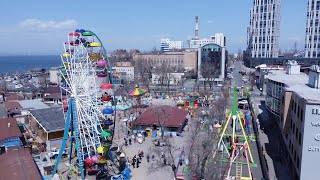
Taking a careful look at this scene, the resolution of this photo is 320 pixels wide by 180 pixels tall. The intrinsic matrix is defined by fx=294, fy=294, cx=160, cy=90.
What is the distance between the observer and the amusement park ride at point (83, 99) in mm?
19703

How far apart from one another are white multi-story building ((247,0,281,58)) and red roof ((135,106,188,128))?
224 feet

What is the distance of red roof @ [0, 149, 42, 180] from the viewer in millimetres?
16316

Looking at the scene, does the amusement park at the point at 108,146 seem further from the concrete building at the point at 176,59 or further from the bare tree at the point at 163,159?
the concrete building at the point at 176,59

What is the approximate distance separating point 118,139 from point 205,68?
1627 inches

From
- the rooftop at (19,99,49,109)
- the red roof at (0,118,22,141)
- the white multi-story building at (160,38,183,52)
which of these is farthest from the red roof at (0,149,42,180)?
the white multi-story building at (160,38,183,52)

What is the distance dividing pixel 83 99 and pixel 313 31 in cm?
8459

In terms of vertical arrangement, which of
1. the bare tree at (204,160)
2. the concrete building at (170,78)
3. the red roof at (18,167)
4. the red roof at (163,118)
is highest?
the concrete building at (170,78)

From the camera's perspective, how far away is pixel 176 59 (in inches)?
3492

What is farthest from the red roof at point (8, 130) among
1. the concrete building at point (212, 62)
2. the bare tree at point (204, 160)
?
the concrete building at point (212, 62)

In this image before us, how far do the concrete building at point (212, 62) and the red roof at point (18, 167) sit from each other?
49937 mm

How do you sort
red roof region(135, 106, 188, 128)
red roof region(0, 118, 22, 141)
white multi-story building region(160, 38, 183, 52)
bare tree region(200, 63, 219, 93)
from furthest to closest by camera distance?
1. white multi-story building region(160, 38, 183, 52)
2. bare tree region(200, 63, 219, 93)
3. red roof region(135, 106, 188, 128)
4. red roof region(0, 118, 22, 141)

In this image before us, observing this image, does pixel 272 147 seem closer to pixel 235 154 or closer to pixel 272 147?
pixel 272 147

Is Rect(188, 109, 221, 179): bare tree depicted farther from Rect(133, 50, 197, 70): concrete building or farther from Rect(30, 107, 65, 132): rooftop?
Rect(133, 50, 197, 70): concrete building

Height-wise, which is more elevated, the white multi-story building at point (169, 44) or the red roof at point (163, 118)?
the white multi-story building at point (169, 44)
